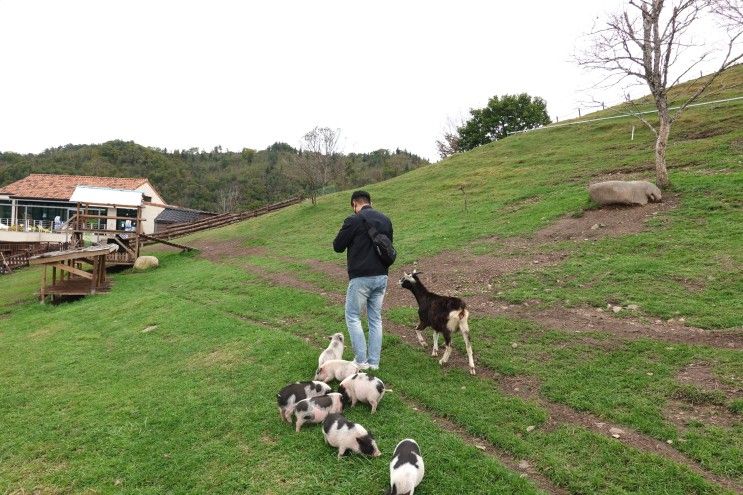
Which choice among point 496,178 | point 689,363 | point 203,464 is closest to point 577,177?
point 496,178

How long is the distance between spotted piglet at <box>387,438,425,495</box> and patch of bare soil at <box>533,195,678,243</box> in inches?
434

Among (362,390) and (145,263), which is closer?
(362,390)

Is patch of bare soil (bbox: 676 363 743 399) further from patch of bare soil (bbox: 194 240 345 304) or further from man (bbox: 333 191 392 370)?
patch of bare soil (bbox: 194 240 345 304)

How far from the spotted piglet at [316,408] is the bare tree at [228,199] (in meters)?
70.2

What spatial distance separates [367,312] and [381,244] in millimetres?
1089

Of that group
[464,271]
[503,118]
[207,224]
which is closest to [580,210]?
[464,271]

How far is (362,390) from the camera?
561 cm

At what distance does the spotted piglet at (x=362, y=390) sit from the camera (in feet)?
18.3

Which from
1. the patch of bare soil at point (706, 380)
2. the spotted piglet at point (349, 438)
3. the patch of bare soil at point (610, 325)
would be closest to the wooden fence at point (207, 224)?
the patch of bare soil at point (610, 325)

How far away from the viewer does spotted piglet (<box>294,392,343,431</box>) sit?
17.5 ft

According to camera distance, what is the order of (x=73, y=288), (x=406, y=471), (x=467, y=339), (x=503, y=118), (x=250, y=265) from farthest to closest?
1. (x=503, y=118)
2. (x=250, y=265)
3. (x=73, y=288)
4. (x=467, y=339)
5. (x=406, y=471)

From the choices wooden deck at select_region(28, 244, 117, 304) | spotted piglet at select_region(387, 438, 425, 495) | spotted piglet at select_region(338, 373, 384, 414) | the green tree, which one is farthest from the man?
the green tree

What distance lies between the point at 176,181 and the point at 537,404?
87993 millimetres

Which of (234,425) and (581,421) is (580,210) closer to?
(581,421)
